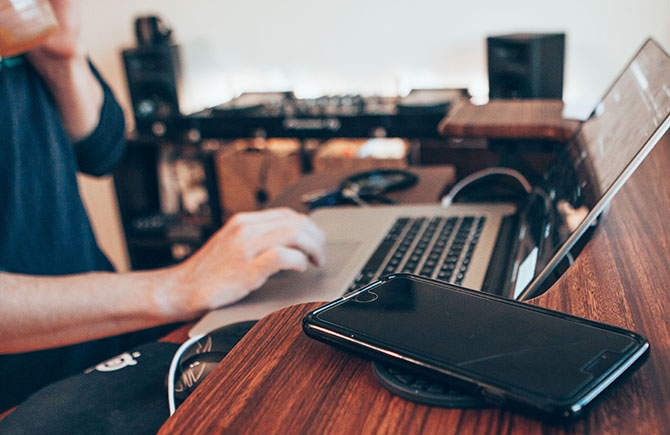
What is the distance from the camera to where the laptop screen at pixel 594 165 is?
49 centimetres

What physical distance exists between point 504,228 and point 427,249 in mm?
140

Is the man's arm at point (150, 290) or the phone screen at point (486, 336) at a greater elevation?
the phone screen at point (486, 336)

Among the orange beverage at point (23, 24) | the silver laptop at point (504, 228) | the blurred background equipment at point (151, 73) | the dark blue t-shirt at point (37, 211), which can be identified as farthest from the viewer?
the blurred background equipment at point (151, 73)

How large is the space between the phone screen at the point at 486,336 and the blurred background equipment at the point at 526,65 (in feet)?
6.64

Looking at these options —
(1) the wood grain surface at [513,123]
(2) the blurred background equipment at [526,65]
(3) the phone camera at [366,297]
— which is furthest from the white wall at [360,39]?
(3) the phone camera at [366,297]

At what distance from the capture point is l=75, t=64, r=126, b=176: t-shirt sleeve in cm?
119

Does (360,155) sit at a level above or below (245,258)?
below

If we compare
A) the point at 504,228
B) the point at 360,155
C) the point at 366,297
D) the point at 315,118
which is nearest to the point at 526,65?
the point at 360,155

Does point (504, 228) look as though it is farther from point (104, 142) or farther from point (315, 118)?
point (315, 118)

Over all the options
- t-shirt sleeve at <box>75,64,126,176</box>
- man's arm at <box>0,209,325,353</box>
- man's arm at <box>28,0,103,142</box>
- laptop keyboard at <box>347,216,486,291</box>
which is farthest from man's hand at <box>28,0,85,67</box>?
laptop keyboard at <box>347,216,486,291</box>

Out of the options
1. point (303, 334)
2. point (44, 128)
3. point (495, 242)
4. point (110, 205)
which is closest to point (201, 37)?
point (110, 205)

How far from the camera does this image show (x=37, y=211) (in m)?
0.99

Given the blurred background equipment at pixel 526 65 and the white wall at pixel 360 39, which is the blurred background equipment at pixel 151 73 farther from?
the blurred background equipment at pixel 526 65

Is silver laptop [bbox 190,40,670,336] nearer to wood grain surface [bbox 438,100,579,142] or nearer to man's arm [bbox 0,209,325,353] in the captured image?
man's arm [bbox 0,209,325,353]
